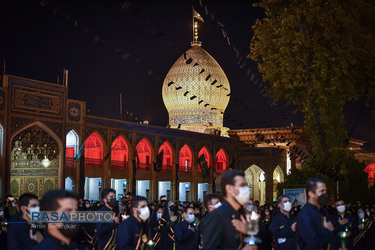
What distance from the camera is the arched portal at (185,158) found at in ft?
117

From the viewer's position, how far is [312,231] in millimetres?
5473

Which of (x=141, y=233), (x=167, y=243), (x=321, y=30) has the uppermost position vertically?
(x=321, y=30)

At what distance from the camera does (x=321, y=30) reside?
1772 cm

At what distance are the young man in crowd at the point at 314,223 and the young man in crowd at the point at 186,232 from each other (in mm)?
3686

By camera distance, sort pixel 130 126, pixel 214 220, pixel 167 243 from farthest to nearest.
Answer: pixel 130 126
pixel 167 243
pixel 214 220

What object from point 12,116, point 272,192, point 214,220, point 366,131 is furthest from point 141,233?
point 366,131

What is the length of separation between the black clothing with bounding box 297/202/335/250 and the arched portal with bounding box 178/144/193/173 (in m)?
29.8

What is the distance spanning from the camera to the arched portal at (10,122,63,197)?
85.0 feet

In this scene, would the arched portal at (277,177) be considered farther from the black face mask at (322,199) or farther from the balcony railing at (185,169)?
the black face mask at (322,199)

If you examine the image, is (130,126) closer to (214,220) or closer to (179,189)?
(179,189)

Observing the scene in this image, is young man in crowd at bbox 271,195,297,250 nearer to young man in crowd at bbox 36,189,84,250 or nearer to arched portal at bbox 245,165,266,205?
young man in crowd at bbox 36,189,84,250

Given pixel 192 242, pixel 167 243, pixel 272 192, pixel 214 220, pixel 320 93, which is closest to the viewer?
pixel 214 220

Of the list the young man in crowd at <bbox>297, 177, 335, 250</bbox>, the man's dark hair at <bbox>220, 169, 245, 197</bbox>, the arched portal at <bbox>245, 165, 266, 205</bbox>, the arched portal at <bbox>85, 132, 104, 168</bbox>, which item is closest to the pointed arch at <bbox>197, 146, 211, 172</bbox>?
the arched portal at <bbox>245, 165, 266, 205</bbox>

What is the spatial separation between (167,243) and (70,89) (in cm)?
2034
